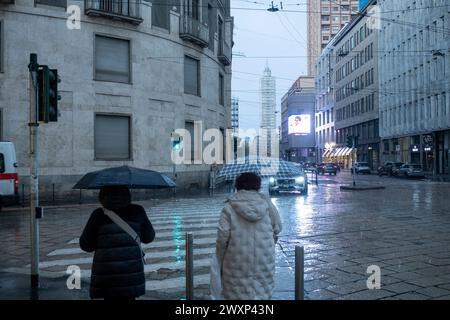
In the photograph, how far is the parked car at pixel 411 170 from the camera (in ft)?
140

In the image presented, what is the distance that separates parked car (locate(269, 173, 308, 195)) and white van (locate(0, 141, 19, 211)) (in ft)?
40.6

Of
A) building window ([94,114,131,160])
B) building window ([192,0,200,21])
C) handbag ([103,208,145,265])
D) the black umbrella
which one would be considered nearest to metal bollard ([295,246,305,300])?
the black umbrella

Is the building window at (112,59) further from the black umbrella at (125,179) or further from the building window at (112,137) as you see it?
the black umbrella at (125,179)

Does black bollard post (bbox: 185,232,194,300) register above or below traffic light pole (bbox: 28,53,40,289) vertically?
below

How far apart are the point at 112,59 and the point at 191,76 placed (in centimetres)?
559

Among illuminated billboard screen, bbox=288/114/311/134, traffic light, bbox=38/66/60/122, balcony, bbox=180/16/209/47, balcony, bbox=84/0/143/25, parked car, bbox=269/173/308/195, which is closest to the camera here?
traffic light, bbox=38/66/60/122

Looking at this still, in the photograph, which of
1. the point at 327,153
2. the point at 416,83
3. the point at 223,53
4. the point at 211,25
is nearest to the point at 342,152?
the point at 327,153

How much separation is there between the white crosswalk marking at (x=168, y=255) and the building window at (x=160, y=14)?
41.9 ft

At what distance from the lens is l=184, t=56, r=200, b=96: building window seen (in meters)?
26.4

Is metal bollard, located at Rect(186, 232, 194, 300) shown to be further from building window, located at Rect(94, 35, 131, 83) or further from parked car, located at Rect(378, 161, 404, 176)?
parked car, located at Rect(378, 161, 404, 176)

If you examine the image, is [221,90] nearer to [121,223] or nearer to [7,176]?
[7,176]

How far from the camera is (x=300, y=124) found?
108 metres

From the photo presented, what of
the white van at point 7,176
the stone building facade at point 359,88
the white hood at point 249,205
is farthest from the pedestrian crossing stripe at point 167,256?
the stone building facade at point 359,88

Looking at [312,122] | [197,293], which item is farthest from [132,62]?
[312,122]
